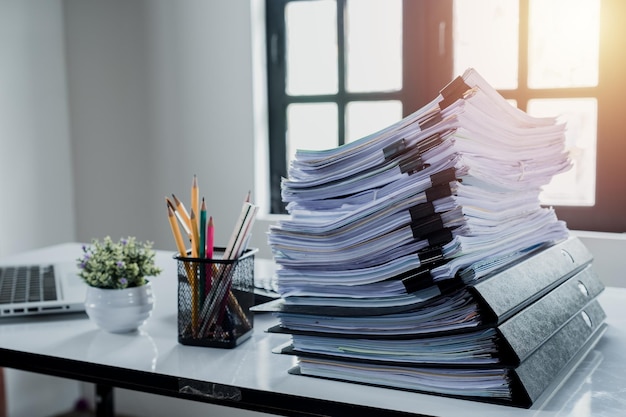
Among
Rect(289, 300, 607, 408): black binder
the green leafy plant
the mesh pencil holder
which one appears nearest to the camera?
Rect(289, 300, 607, 408): black binder

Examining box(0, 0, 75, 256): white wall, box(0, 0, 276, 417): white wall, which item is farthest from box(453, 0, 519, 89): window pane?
box(0, 0, 75, 256): white wall

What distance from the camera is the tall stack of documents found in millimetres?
734

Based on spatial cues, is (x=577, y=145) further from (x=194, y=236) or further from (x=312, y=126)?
(x=194, y=236)

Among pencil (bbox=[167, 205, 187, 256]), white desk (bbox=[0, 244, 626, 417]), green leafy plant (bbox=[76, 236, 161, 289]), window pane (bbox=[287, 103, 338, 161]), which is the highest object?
window pane (bbox=[287, 103, 338, 161])

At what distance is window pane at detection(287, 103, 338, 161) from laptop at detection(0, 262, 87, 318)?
1158 millimetres

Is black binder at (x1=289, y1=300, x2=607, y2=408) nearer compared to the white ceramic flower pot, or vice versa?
black binder at (x1=289, y1=300, x2=607, y2=408)

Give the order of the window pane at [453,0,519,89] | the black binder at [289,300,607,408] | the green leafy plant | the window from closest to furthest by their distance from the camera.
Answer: the black binder at [289,300,607,408]
the green leafy plant
the window
the window pane at [453,0,519,89]

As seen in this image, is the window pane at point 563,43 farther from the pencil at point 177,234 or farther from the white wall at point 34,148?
the white wall at point 34,148

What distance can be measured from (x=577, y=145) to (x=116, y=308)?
4.98 feet

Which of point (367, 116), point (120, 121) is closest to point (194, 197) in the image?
point (367, 116)

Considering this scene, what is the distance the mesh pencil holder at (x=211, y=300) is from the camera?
0.94 meters

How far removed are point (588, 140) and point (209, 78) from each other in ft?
4.13

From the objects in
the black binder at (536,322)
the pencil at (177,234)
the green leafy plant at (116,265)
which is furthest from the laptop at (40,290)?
the black binder at (536,322)

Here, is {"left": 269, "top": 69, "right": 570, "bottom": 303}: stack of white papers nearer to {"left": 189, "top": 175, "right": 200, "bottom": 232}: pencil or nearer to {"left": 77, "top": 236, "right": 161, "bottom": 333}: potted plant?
{"left": 189, "top": 175, "right": 200, "bottom": 232}: pencil
